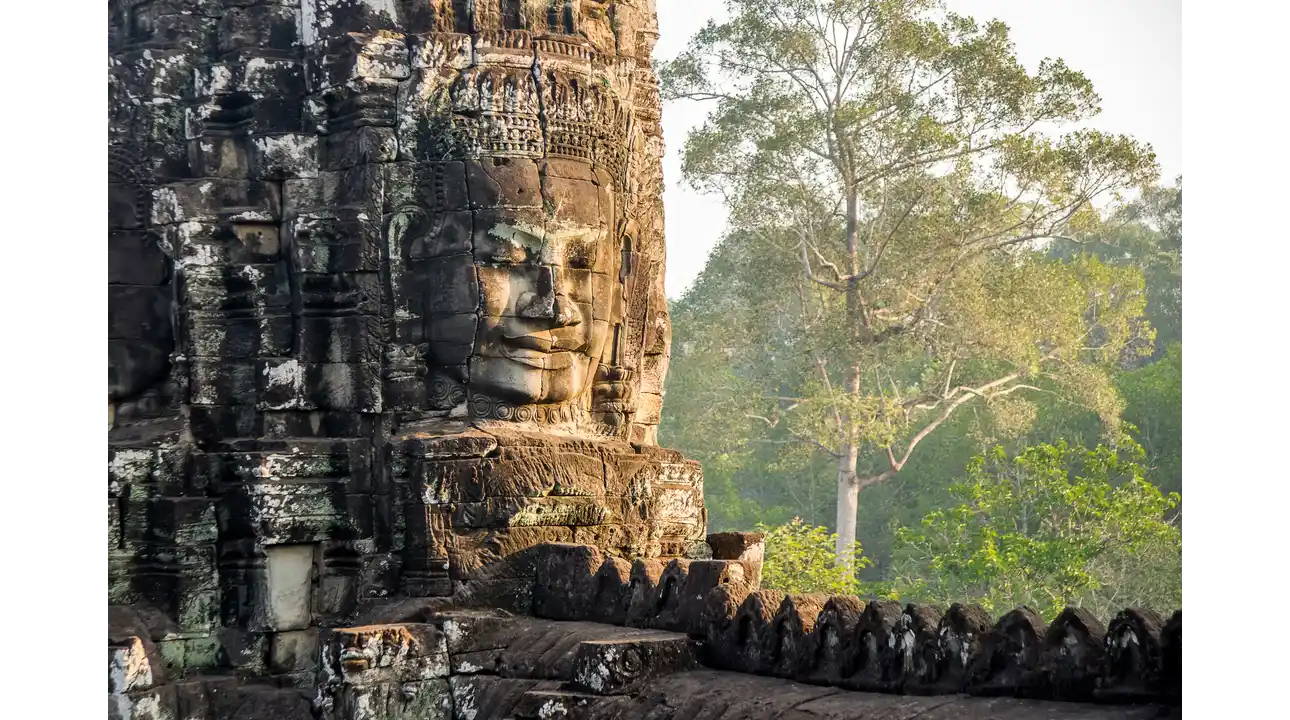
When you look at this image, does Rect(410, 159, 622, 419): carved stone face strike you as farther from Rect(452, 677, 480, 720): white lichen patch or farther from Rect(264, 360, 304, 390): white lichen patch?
Rect(452, 677, 480, 720): white lichen patch

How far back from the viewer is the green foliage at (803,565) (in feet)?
59.8

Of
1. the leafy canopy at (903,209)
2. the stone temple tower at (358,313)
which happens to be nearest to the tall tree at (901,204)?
the leafy canopy at (903,209)

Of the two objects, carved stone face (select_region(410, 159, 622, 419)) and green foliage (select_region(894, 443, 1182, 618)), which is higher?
carved stone face (select_region(410, 159, 622, 419))

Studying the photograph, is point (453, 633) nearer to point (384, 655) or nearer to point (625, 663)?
point (384, 655)

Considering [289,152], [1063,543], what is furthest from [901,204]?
[289,152]

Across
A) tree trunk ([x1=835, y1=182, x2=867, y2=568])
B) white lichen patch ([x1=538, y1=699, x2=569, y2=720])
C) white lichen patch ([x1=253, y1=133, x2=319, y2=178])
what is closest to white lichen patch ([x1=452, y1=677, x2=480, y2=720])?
white lichen patch ([x1=538, y1=699, x2=569, y2=720])

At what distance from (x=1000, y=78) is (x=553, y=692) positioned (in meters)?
15.6

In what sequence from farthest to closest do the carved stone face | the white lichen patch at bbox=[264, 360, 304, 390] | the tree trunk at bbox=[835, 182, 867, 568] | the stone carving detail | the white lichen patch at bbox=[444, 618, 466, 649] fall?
the tree trunk at bbox=[835, 182, 867, 568]
the white lichen patch at bbox=[264, 360, 304, 390]
the carved stone face
the white lichen patch at bbox=[444, 618, 466, 649]
the stone carving detail

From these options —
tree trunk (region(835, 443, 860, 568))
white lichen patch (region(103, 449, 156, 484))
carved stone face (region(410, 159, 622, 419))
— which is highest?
carved stone face (region(410, 159, 622, 419))

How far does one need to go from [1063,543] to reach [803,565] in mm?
3040

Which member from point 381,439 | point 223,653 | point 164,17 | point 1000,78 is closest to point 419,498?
point 381,439

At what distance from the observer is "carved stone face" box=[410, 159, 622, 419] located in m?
8.20

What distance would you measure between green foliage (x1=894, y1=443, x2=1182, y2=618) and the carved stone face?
36.3 feet

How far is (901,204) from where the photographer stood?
21375 mm
